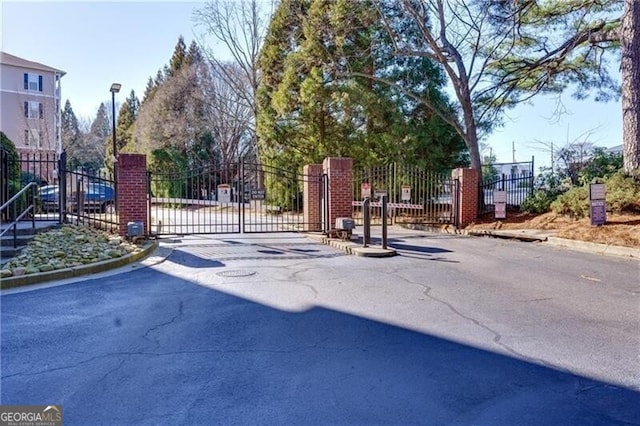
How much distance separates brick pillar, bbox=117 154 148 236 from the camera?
11.1m

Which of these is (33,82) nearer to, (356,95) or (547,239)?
(356,95)

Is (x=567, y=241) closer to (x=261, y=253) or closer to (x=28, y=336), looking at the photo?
(x=261, y=253)

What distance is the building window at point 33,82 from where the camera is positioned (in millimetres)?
42469

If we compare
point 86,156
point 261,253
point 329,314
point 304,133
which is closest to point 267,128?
point 304,133

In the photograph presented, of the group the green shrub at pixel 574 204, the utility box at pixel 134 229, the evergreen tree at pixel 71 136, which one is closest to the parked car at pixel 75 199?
the utility box at pixel 134 229

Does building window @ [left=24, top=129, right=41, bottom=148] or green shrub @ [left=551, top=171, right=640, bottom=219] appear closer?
green shrub @ [left=551, top=171, right=640, bottom=219]

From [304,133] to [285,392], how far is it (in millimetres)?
18933

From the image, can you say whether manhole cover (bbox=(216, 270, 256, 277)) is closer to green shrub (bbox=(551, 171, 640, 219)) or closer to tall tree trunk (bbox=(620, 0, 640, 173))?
green shrub (bbox=(551, 171, 640, 219))

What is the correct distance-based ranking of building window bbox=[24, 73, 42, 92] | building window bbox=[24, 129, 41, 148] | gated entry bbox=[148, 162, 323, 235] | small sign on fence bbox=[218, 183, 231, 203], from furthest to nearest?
building window bbox=[24, 73, 42, 92] → building window bbox=[24, 129, 41, 148] → gated entry bbox=[148, 162, 323, 235] → small sign on fence bbox=[218, 183, 231, 203]

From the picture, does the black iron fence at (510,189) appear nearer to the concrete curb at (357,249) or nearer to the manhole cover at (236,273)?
the concrete curb at (357,249)

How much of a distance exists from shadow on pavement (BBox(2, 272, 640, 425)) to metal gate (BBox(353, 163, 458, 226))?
11180 mm

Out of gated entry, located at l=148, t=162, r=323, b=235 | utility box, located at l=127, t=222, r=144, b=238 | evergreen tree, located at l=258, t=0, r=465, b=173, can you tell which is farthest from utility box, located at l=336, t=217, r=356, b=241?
evergreen tree, located at l=258, t=0, r=465, b=173

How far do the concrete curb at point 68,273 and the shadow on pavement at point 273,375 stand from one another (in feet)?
6.30

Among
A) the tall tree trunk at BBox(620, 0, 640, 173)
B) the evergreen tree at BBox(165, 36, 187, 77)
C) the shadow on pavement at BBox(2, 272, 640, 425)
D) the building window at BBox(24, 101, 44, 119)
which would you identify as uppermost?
the evergreen tree at BBox(165, 36, 187, 77)
